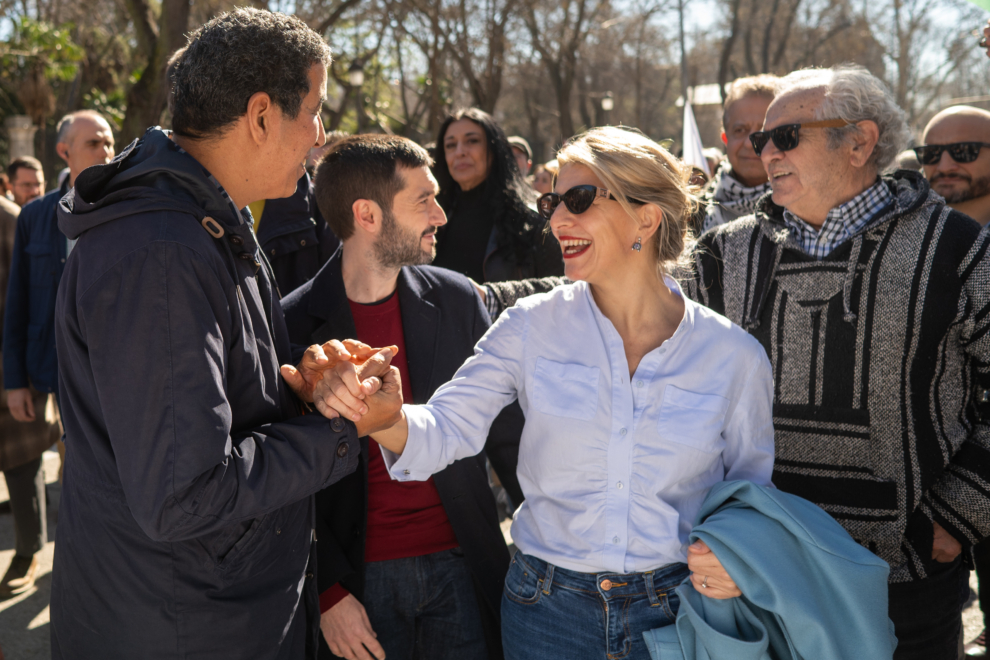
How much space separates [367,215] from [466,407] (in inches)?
40.2

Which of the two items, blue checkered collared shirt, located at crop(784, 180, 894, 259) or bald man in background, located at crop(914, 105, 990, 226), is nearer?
blue checkered collared shirt, located at crop(784, 180, 894, 259)

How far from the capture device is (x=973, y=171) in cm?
396

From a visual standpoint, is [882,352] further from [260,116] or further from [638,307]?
[260,116]

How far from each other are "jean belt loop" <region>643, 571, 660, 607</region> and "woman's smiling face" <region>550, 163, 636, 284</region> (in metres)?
0.80

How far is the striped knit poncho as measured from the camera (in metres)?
2.36

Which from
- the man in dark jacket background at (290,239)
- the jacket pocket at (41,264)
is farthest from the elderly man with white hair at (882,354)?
the jacket pocket at (41,264)

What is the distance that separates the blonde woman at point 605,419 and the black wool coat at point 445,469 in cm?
40

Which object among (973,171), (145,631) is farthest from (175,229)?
(973,171)

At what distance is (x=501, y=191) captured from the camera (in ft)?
14.9

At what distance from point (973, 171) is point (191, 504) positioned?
4.07 m

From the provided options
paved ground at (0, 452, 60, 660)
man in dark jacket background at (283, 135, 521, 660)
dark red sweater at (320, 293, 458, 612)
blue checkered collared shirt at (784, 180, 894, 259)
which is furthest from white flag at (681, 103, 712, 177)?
paved ground at (0, 452, 60, 660)

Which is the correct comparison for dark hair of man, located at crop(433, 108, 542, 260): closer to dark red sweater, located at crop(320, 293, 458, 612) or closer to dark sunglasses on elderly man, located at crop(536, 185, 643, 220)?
dark red sweater, located at crop(320, 293, 458, 612)

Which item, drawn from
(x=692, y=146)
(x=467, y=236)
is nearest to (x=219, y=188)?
(x=467, y=236)

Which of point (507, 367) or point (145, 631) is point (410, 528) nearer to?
point (507, 367)
